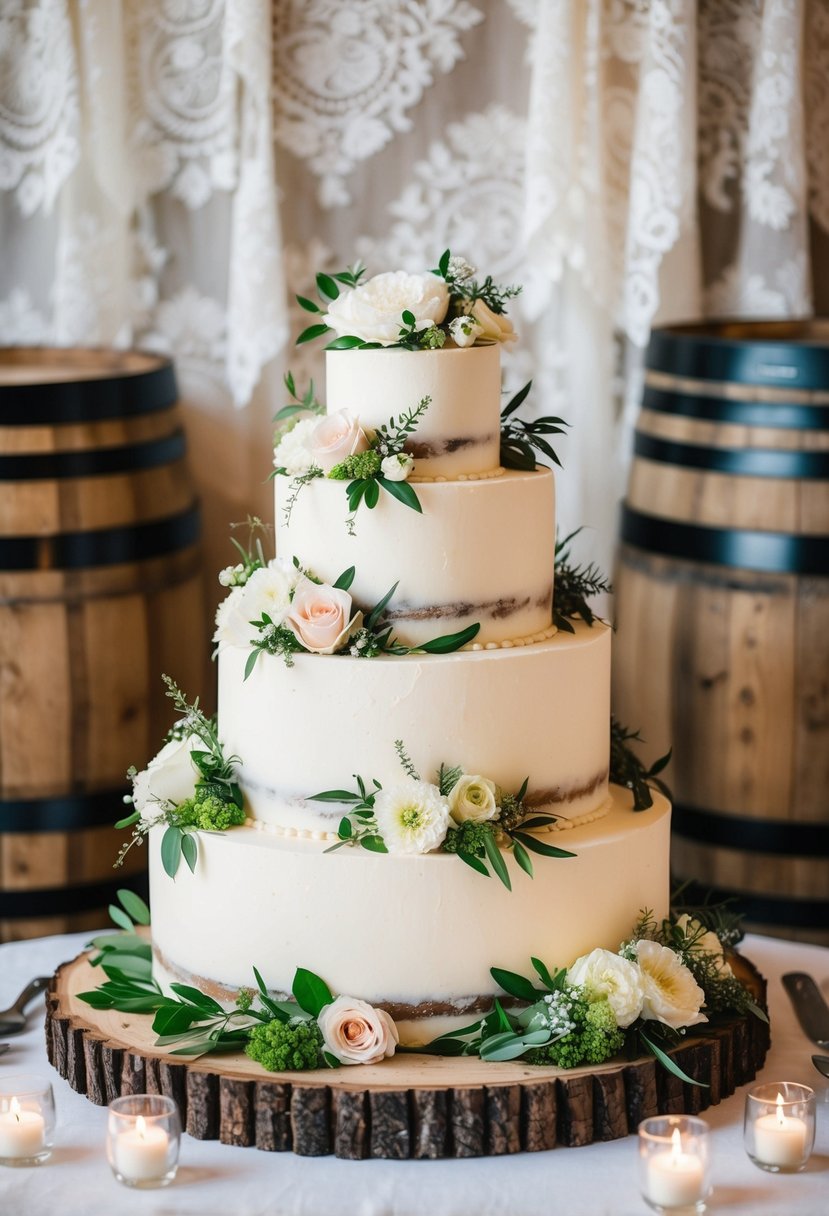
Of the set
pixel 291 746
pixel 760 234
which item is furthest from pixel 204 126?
pixel 291 746

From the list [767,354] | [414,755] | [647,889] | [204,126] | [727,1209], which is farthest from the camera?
[204,126]

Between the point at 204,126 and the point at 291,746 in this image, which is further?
the point at 204,126

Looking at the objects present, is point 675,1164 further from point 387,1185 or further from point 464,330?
point 464,330

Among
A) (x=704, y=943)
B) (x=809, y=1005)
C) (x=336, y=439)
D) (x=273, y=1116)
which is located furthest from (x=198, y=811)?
(x=809, y=1005)

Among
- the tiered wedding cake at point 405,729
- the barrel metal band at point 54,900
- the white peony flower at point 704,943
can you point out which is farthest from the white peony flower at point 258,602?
the barrel metal band at point 54,900

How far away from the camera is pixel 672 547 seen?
2.62 metres

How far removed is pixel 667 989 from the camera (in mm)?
1771

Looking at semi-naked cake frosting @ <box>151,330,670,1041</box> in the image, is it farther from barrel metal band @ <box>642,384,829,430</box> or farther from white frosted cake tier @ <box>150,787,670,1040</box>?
barrel metal band @ <box>642,384,829,430</box>

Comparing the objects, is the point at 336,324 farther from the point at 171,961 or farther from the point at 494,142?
the point at 494,142

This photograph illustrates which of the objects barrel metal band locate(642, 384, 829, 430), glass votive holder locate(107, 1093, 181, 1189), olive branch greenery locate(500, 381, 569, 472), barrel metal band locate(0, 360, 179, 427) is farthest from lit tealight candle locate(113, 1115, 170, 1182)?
barrel metal band locate(642, 384, 829, 430)

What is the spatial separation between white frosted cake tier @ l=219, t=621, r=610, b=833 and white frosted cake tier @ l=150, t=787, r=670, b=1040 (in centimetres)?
7

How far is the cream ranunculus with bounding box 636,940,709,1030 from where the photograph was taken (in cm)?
173

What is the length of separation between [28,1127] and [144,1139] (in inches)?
6.2

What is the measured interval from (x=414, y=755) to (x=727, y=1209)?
0.62 meters
